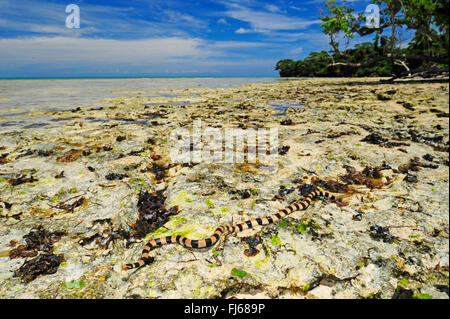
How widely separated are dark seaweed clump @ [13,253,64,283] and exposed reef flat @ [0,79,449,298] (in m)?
0.02

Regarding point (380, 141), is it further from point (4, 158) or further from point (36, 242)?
point (4, 158)

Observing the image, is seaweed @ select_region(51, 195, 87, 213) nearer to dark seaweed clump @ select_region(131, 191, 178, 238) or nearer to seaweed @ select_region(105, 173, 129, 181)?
seaweed @ select_region(105, 173, 129, 181)

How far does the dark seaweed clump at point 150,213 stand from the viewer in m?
4.14

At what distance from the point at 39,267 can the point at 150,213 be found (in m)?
1.78

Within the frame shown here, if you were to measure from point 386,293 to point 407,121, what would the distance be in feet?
27.3

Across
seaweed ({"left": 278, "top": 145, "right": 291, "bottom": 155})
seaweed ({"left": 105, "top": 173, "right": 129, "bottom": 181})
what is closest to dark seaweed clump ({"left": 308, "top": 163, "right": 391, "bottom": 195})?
seaweed ({"left": 278, "top": 145, "right": 291, "bottom": 155})

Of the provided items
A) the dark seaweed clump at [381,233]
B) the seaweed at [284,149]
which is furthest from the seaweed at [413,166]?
the seaweed at [284,149]

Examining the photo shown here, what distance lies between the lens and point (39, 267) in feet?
10.4

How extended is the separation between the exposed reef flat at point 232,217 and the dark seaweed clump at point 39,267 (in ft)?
0.05

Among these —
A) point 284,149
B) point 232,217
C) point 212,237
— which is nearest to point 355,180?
point 284,149

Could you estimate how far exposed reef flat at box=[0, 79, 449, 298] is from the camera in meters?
2.87

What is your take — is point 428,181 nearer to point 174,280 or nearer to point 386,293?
point 386,293

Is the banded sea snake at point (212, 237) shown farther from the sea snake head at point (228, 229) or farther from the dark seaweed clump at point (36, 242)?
the dark seaweed clump at point (36, 242)

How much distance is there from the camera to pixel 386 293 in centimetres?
258
